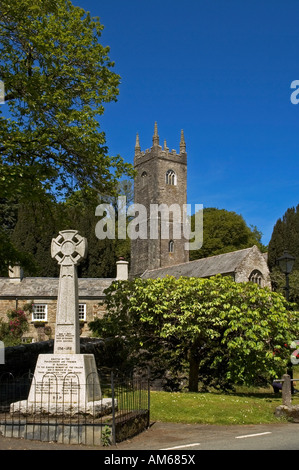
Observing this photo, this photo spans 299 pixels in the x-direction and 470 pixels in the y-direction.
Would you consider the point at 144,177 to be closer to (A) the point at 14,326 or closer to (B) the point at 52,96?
(A) the point at 14,326

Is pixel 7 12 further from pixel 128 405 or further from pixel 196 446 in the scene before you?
pixel 196 446

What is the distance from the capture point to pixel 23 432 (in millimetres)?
8867

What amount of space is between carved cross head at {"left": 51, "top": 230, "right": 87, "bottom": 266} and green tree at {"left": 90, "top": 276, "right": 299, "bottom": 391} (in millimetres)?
6764

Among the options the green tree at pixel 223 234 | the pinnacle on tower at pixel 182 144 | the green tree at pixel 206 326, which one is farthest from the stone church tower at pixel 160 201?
the green tree at pixel 206 326

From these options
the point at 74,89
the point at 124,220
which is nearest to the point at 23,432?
the point at 74,89

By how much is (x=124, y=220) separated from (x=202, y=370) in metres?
55.3

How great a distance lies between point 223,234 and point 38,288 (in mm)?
32301

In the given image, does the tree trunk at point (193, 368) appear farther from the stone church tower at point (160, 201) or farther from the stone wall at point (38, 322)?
the stone church tower at point (160, 201)

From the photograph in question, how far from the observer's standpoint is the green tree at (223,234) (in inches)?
2549

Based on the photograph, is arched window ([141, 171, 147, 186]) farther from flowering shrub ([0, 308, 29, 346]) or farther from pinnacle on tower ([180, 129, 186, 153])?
flowering shrub ([0, 308, 29, 346])

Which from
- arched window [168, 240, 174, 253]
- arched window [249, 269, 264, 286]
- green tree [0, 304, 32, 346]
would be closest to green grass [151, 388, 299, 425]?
green tree [0, 304, 32, 346]

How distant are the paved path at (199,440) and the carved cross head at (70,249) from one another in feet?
12.1

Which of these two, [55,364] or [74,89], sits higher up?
[74,89]

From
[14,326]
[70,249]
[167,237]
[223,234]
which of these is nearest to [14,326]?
[14,326]
